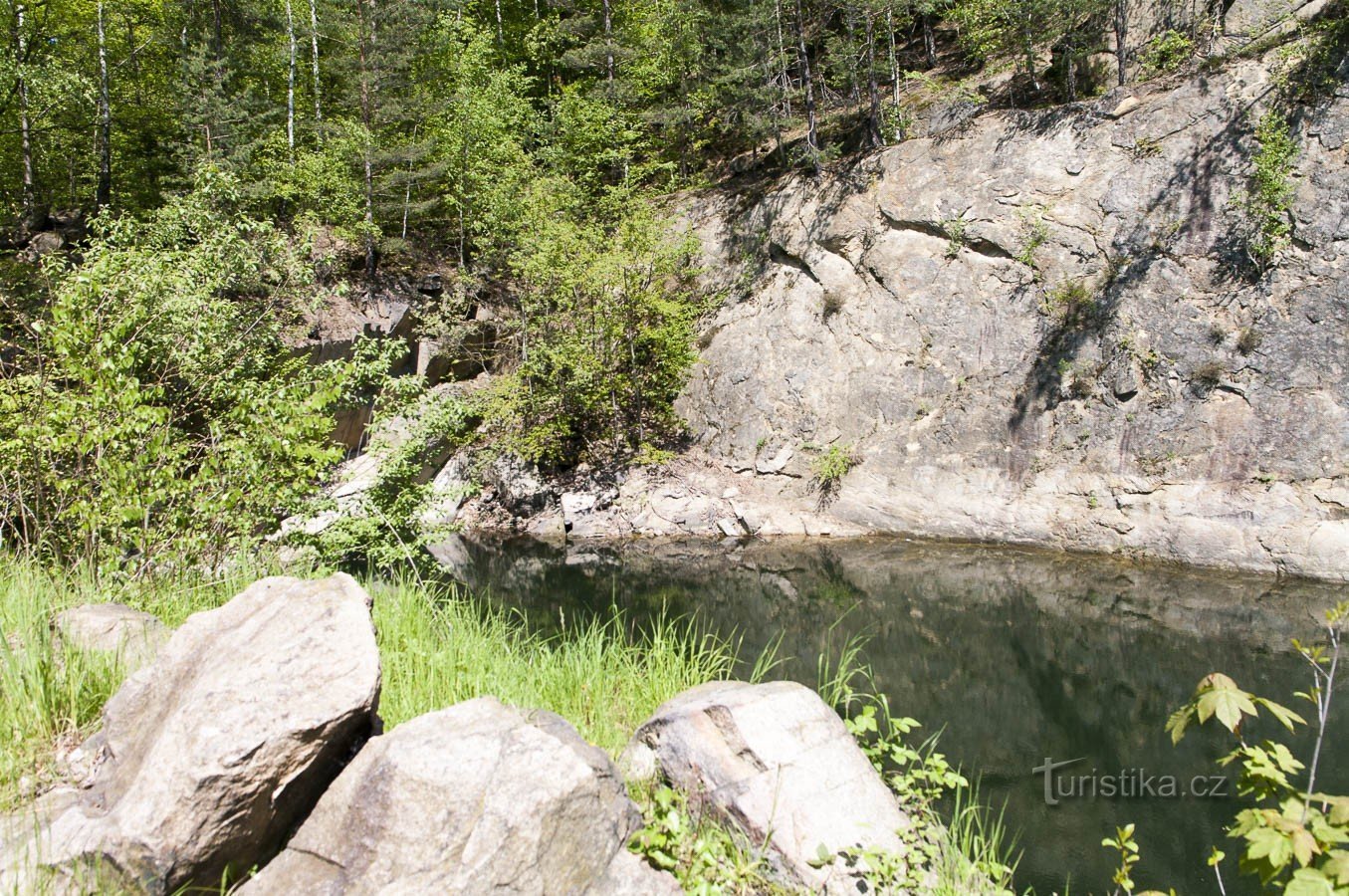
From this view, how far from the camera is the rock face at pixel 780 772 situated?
318cm

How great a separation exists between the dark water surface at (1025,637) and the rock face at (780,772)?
1861 millimetres

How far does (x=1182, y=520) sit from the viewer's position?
12.1 m

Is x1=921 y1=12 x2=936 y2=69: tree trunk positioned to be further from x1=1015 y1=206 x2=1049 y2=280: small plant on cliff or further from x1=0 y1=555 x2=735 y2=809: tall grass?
x1=0 y1=555 x2=735 y2=809: tall grass

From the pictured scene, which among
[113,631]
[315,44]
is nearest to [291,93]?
[315,44]

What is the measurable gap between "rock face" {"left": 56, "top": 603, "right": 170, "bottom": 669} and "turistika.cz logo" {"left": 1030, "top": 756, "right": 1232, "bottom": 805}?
18.2 ft

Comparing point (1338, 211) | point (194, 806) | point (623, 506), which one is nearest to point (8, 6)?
point (623, 506)

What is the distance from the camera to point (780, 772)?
3.40 metres

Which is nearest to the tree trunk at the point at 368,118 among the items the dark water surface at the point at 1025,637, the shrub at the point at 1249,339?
the dark water surface at the point at 1025,637

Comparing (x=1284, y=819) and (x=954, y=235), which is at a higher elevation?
(x=954, y=235)

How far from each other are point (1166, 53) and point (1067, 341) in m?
6.85

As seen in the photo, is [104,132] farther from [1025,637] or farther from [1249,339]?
[1249,339]

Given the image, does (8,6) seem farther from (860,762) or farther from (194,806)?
(860,762)

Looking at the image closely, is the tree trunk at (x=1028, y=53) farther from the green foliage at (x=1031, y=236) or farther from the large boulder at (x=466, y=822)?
the large boulder at (x=466, y=822)

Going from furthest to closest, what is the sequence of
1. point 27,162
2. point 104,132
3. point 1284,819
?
point 27,162, point 104,132, point 1284,819
